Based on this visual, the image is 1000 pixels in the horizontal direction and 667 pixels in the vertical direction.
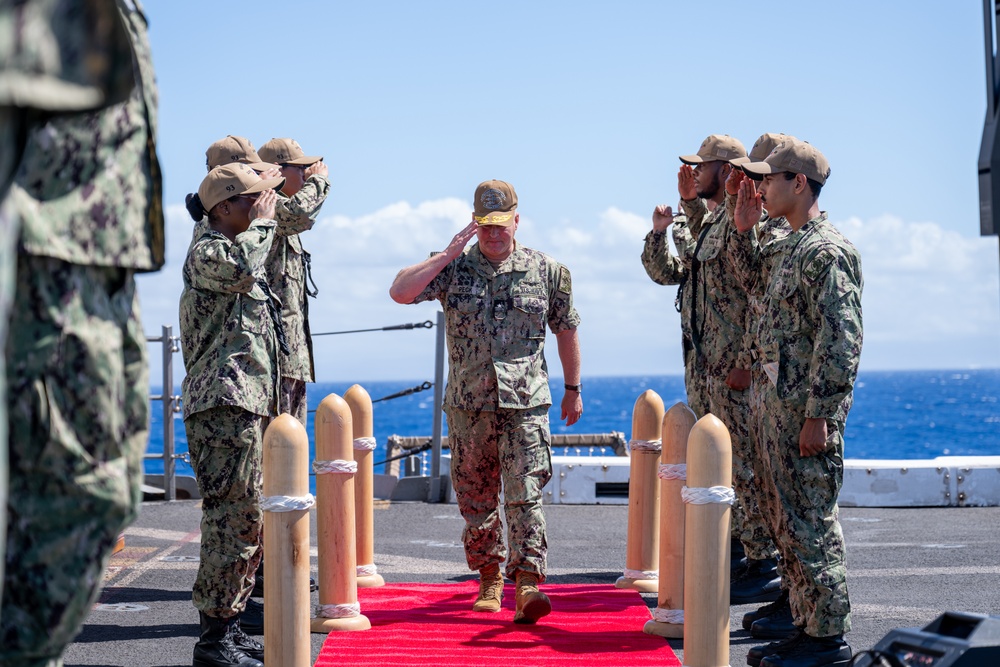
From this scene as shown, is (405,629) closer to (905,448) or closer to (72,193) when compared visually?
(72,193)

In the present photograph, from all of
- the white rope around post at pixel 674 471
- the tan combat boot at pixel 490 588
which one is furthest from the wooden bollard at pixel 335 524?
the white rope around post at pixel 674 471

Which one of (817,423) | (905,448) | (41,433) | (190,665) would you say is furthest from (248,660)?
(905,448)

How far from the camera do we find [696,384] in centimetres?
792

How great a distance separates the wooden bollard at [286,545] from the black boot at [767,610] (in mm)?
2516

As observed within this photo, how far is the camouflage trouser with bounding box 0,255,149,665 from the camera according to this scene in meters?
2.77

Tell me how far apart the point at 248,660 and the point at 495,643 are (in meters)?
1.23

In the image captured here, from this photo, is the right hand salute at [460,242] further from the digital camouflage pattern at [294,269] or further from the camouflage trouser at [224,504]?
the camouflage trouser at [224,504]

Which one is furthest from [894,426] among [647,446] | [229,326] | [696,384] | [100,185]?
[100,185]

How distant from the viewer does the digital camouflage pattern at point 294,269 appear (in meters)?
7.46

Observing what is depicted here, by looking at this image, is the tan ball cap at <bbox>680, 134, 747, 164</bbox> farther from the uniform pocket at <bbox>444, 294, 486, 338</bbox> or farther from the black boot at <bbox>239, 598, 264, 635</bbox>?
the black boot at <bbox>239, 598, 264, 635</bbox>

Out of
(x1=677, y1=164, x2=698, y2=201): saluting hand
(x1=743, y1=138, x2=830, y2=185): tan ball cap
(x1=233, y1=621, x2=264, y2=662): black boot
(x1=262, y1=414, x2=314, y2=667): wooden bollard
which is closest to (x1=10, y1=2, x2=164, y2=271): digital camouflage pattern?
(x1=262, y1=414, x2=314, y2=667): wooden bollard

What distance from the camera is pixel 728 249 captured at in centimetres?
754

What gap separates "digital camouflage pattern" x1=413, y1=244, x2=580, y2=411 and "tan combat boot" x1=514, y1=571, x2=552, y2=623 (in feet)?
3.02

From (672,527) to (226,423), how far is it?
7.84 ft
